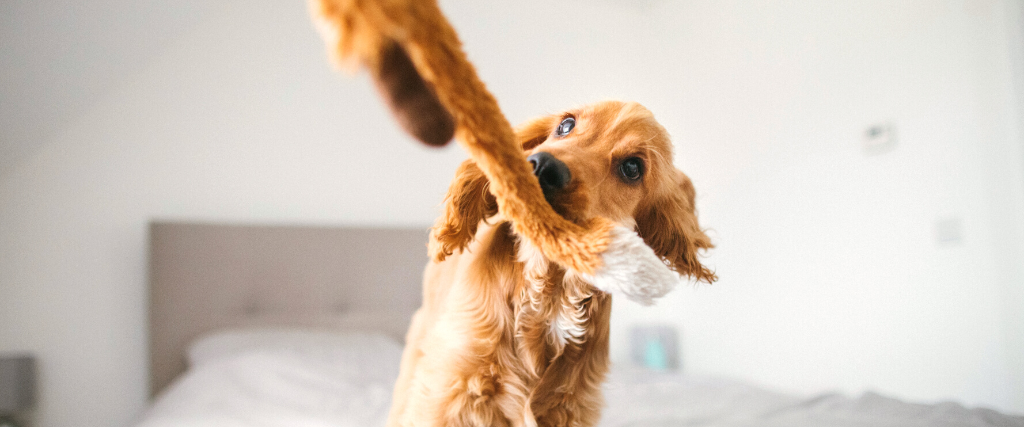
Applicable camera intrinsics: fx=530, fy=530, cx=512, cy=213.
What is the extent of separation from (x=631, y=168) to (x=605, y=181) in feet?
0.22

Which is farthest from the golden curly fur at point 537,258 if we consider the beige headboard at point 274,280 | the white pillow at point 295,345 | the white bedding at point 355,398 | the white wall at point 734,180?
the white wall at point 734,180

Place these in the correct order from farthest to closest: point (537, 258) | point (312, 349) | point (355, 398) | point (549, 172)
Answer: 1. point (312, 349)
2. point (355, 398)
3. point (537, 258)
4. point (549, 172)

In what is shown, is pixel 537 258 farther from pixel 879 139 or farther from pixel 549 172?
pixel 879 139

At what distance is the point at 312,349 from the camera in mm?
2156

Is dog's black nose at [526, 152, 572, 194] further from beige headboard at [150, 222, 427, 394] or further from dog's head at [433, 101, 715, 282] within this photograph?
beige headboard at [150, 222, 427, 394]

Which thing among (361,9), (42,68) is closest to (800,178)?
(361,9)

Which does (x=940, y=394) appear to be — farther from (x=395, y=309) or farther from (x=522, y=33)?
(x=522, y=33)

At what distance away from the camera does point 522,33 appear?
365 cm

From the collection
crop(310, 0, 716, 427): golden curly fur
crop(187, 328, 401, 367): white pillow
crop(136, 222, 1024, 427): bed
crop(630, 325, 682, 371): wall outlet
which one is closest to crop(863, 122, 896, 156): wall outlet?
crop(136, 222, 1024, 427): bed

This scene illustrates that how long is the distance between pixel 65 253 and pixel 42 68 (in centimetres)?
95

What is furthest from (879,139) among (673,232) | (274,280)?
(274,280)

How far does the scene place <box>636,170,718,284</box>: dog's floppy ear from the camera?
86cm

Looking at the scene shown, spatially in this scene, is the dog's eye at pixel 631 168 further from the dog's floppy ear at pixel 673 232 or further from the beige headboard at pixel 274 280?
the beige headboard at pixel 274 280

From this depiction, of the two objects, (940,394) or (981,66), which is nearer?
(981,66)
